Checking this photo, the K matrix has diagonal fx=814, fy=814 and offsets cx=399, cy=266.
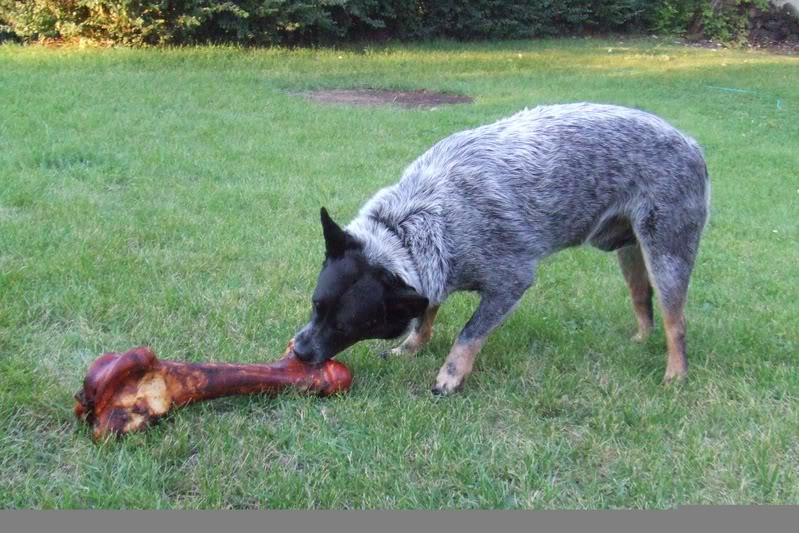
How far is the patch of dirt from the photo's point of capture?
12664mm

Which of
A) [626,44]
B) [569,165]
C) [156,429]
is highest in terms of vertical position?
[569,165]

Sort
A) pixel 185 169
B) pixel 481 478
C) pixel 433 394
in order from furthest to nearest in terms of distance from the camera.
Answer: pixel 185 169, pixel 433 394, pixel 481 478

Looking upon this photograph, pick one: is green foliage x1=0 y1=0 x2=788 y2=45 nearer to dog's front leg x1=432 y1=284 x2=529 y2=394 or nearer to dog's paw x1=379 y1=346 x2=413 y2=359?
dog's paw x1=379 y1=346 x2=413 y2=359

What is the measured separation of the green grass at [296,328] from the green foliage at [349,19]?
228 inches

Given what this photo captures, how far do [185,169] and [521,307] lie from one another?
413 cm

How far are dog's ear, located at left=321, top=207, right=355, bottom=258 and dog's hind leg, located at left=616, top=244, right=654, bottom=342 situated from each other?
6.45ft

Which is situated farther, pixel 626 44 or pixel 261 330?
pixel 626 44

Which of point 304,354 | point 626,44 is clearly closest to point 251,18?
point 626,44

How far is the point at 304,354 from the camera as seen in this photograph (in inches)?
156

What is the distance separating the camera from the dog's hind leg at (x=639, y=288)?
509 cm

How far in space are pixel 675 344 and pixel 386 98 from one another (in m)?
9.33

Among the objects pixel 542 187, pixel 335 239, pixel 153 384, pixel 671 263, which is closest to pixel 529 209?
pixel 542 187

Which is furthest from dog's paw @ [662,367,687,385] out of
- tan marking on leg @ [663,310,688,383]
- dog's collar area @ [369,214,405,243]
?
dog's collar area @ [369,214,405,243]

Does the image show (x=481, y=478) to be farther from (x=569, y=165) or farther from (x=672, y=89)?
(x=672, y=89)
